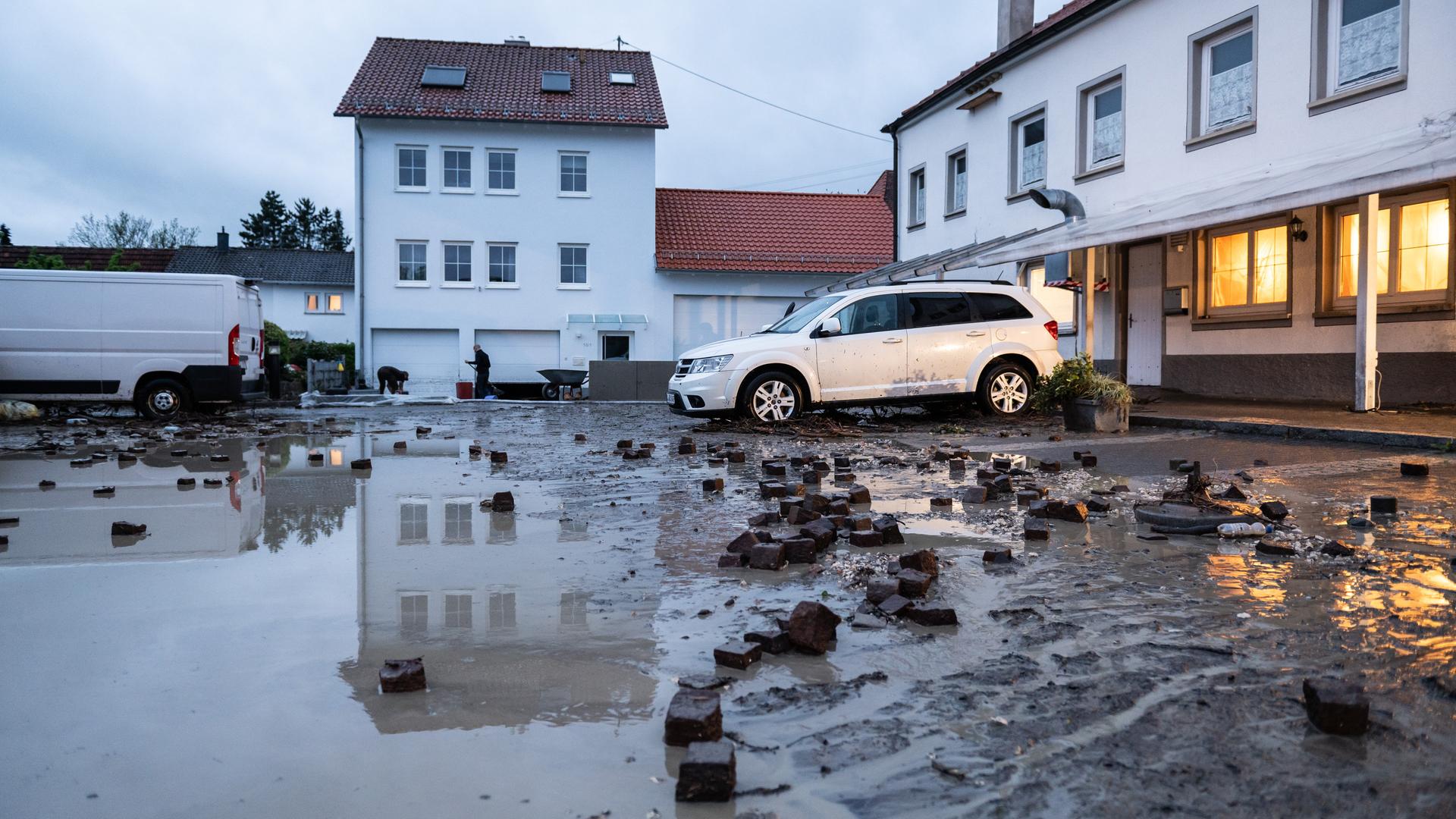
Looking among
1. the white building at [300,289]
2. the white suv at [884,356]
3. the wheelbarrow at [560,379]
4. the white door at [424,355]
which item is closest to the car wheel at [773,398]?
the white suv at [884,356]

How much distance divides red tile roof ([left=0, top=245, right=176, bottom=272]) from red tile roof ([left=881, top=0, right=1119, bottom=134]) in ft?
125

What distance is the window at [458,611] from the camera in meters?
3.50

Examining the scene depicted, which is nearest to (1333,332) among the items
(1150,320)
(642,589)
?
(1150,320)

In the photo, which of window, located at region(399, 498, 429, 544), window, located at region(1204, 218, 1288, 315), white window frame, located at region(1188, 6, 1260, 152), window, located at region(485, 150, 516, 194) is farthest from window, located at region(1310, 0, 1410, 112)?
window, located at region(485, 150, 516, 194)

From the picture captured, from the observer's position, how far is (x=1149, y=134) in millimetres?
15953

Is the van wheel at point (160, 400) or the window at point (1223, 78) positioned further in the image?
the van wheel at point (160, 400)

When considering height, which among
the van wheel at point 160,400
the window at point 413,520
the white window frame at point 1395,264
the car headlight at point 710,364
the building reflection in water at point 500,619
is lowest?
the building reflection in water at point 500,619

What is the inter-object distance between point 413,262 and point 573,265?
16.6ft

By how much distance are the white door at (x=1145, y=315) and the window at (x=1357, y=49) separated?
430 centimetres

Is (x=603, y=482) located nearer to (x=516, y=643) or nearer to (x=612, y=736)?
(x=516, y=643)

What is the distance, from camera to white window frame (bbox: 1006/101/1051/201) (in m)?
18.8

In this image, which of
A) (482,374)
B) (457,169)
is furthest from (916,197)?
(457,169)

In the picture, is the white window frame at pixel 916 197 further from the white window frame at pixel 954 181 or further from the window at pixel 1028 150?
the window at pixel 1028 150

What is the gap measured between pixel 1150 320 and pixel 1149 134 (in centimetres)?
310
